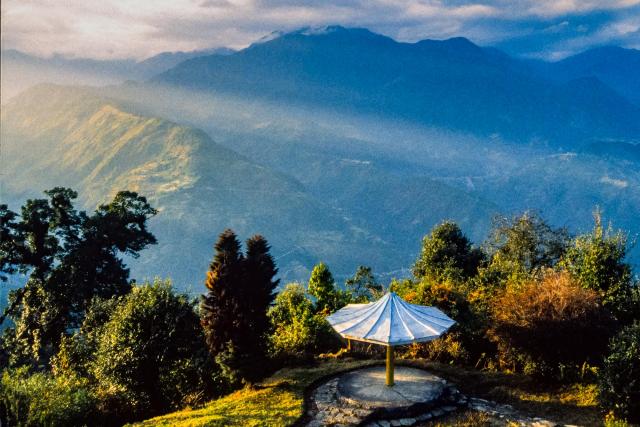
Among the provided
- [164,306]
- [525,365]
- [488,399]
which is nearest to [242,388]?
[164,306]

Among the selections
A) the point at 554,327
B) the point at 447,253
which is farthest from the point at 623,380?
the point at 447,253

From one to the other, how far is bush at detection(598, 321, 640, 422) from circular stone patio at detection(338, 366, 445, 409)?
4234mm

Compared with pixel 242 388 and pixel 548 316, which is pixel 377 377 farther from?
pixel 548 316

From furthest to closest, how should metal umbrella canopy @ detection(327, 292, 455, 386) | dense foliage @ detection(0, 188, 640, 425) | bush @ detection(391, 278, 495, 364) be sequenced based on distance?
1. bush @ detection(391, 278, 495, 364)
2. dense foliage @ detection(0, 188, 640, 425)
3. metal umbrella canopy @ detection(327, 292, 455, 386)

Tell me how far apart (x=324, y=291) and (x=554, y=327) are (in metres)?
17.5

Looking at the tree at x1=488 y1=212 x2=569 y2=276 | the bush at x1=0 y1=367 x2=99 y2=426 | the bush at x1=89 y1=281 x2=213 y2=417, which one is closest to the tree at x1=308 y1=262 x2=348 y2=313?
the bush at x1=89 y1=281 x2=213 y2=417

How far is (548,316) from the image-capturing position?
14797 mm

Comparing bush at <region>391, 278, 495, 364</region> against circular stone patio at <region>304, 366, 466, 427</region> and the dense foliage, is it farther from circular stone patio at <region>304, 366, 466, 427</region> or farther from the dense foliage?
circular stone patio at <region>304, 366, 466, 427</region>

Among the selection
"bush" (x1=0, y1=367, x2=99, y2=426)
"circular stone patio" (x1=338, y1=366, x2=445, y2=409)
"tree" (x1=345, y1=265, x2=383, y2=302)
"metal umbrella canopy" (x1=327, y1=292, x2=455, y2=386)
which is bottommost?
"bush" (x1=0, y1=367, x2=99, y2=426)

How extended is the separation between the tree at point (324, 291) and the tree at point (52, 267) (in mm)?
14406

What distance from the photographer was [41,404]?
13.9 m

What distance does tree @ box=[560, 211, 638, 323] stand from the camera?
17.9 m

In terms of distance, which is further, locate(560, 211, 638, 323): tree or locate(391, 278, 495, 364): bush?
locate(391, 278, 495, 364): bush

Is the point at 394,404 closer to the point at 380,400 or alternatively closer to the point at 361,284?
the point at 380,400
